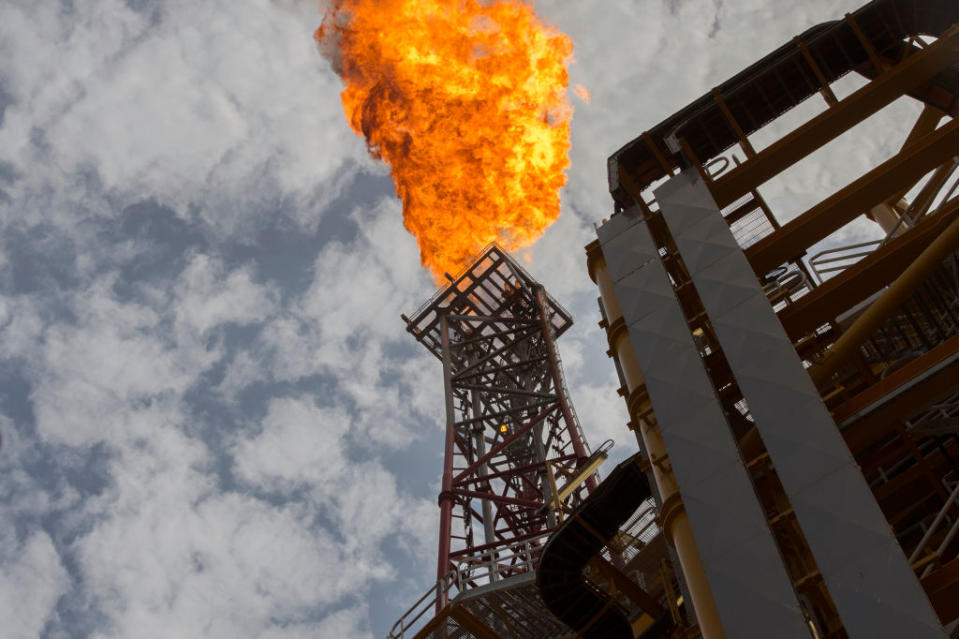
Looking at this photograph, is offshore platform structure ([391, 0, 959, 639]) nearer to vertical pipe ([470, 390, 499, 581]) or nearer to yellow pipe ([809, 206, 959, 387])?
yellow pipe ([809, 206, 959, 387])

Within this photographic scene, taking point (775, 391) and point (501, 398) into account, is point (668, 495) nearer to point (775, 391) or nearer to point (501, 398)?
point (775, 391)

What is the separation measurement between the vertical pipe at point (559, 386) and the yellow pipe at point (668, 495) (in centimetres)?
1071

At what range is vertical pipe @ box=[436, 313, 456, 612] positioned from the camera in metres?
23.0

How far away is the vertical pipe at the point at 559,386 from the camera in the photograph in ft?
85.7

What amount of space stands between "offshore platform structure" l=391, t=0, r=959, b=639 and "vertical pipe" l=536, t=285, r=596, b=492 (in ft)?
27.2

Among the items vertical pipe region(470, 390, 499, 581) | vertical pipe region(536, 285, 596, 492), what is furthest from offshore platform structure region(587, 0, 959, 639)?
vertical pipe region(470, 390, 499, 581)

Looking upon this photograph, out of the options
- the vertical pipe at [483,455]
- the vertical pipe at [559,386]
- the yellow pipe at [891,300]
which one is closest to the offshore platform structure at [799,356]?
the yellow pipe at [891,300]

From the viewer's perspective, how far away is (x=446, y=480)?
1039 inches

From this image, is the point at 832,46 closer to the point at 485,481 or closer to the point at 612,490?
the point at 612,490

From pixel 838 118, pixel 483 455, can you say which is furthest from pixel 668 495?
pixel 483 455

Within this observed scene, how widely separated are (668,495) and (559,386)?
18.8 metres

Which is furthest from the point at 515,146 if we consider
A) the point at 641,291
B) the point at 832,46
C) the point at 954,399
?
the point at 954,399

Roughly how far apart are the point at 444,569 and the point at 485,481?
491 centimetres

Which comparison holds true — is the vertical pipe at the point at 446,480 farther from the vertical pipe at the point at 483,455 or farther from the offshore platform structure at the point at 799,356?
the offshore platform structure at the point at 799,356
